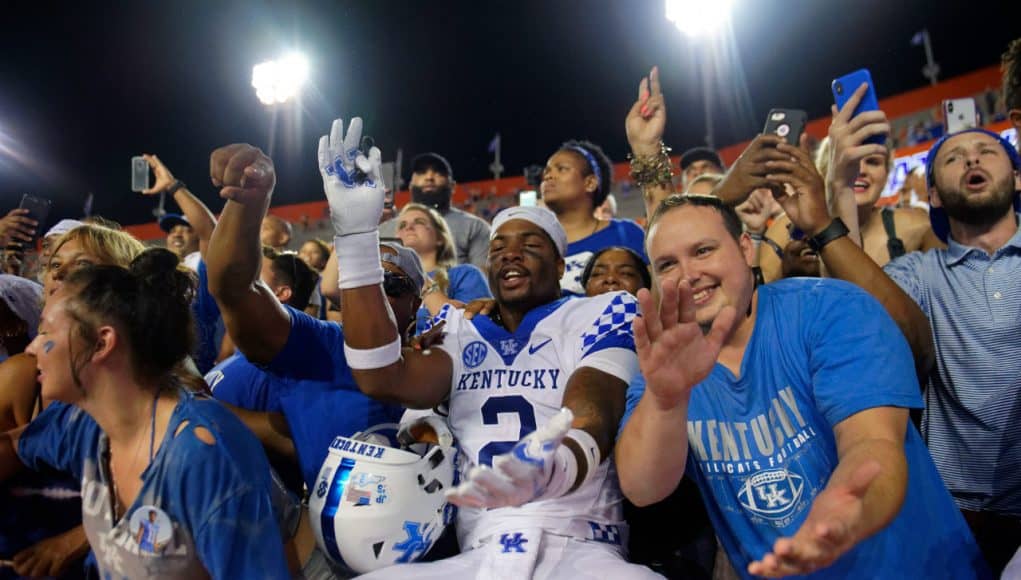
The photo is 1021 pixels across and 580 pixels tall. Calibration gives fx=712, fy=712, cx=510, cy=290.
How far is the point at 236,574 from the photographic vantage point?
2037mm

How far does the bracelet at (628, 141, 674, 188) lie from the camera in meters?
3.87

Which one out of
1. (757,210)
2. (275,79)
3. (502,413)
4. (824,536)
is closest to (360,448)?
(502,413)

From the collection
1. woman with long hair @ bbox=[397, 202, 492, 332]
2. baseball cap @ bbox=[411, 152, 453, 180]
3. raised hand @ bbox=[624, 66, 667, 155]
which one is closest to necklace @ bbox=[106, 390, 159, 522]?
woman with long hair @ bbox=[397, 202, 492, 332]

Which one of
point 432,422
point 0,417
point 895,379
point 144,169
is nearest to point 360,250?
point 432,422

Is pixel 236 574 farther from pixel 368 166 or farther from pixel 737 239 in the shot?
pixel 737 239

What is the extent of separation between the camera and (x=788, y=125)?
318 centimetres

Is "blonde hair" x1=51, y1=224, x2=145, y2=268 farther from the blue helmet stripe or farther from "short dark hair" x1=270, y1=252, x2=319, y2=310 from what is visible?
the blue helmet stripe

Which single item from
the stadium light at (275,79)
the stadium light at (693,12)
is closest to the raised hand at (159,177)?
the stadium light at (275,79)

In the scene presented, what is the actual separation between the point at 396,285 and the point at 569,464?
163 cm

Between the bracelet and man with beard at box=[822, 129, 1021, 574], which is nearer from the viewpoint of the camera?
man with beard at box=[822, 129, 1021, 574]

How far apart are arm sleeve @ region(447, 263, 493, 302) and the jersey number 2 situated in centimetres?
191

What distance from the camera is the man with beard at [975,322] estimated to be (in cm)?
266

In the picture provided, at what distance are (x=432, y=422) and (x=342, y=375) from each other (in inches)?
25.0

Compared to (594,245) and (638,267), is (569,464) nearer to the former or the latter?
(638,267)
